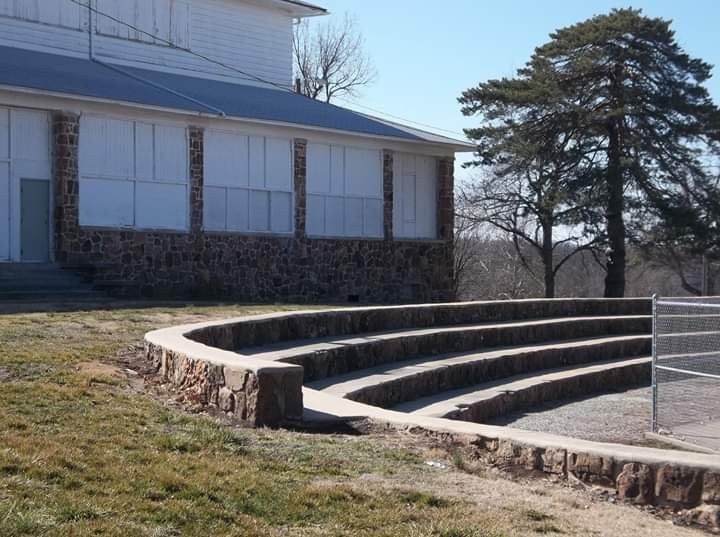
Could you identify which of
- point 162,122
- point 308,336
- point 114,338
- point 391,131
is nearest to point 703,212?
point 391,131

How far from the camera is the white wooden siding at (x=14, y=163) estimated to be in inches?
821

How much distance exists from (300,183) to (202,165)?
3075 mm

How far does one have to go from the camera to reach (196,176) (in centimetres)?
2409

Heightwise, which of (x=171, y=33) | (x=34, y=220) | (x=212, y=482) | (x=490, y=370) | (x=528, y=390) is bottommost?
(x=528, y=390)

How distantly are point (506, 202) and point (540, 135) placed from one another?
3419 mm

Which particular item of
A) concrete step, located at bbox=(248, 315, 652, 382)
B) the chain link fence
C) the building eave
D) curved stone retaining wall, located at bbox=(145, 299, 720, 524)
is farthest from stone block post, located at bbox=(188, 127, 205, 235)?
the chain link fence

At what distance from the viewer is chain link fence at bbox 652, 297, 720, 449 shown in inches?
503

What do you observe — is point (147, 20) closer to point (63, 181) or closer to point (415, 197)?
point (415, 197)

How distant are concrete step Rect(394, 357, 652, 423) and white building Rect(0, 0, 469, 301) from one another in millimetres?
9646

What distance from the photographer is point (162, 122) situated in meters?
23.4

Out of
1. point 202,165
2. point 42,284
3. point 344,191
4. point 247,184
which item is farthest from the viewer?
point 344,191

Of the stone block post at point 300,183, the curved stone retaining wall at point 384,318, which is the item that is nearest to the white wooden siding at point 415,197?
the stone block post at point 300,183

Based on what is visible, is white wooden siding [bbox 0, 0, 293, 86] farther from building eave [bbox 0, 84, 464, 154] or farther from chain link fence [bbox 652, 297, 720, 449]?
chain link fence [bbox 652, 297, 720, 449]

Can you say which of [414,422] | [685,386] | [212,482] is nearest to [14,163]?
[685,386]
